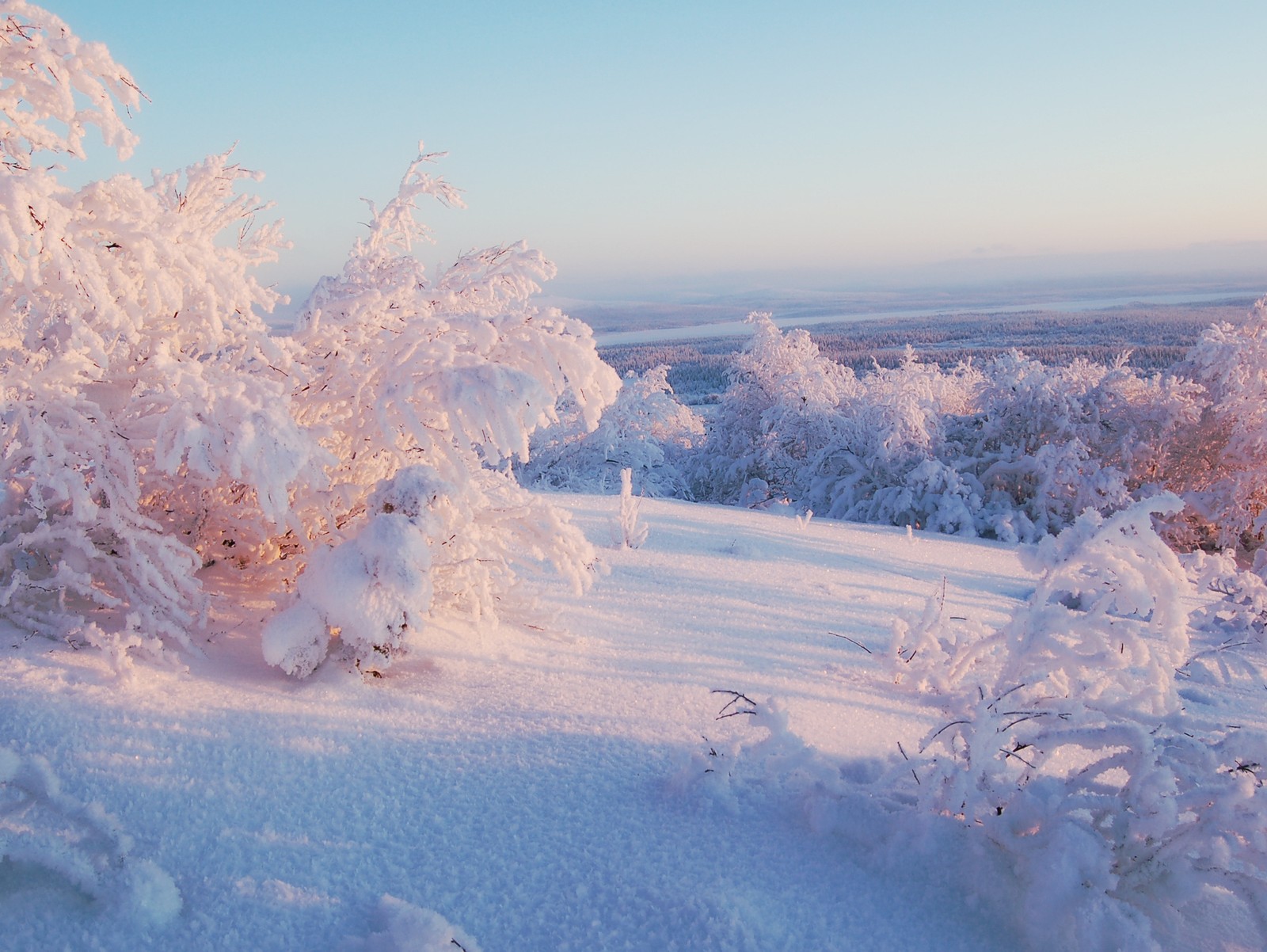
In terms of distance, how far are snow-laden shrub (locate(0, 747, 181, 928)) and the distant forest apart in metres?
43.2

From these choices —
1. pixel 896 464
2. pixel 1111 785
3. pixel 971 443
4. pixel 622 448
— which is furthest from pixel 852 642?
pixel 622 448

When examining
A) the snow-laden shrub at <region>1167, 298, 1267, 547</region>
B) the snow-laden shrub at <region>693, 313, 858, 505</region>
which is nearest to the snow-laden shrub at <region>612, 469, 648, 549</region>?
the snow-laden shrub at <region>693, 313, 858, 505</region>

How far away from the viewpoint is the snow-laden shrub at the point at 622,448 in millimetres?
18703

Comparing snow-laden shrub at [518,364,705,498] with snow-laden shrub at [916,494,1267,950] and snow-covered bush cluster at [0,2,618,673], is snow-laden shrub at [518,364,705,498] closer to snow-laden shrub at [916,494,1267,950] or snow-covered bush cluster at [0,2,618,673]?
snow-covered bush cluster at [0,2,618,673]

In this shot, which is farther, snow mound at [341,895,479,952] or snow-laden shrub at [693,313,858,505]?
snow-laden shrub at [693,313,858,505]

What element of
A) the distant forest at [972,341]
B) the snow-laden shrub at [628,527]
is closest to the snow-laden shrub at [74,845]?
the snow-laden shrub at [628,527]

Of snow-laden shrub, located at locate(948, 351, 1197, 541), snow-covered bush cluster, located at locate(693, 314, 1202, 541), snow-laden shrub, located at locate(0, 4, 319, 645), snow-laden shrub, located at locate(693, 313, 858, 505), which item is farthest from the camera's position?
snow-laden shrub, located at locate(693, 313, 858, 505)

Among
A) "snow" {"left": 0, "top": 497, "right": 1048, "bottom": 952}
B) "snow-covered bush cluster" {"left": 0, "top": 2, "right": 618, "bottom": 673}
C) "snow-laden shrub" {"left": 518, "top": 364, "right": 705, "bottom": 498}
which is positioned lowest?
"snow-laden shrub" {"left": 518, "top": 364, "right": 705, "bottom": 498}

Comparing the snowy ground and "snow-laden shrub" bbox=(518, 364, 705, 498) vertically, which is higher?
the snowy ground

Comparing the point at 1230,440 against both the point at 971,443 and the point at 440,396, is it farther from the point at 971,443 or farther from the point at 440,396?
the point at 440,396

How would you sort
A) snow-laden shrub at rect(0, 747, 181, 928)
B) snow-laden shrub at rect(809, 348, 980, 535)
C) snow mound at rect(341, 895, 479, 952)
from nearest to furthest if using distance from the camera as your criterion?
snow mound at rect(341, 895, 479, 952) → snow-laden shrub at rect(0, 747, 181, 928) → snow-laden shrub at rect(809, 348, 980, 535)

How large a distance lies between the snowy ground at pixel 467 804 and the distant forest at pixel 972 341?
4188 cm

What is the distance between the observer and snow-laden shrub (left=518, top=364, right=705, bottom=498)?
1870 cm

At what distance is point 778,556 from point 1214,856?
464cm
